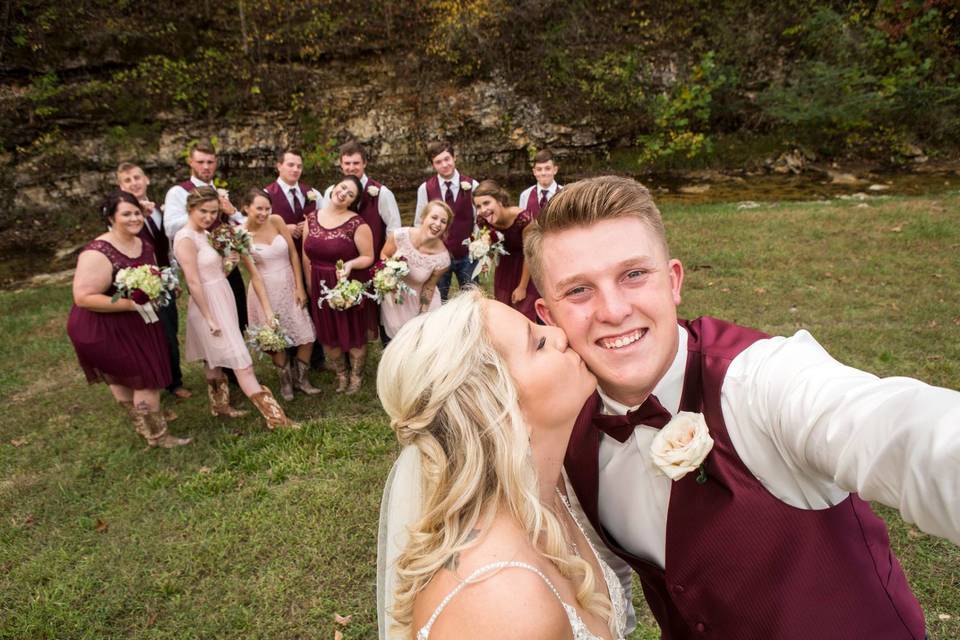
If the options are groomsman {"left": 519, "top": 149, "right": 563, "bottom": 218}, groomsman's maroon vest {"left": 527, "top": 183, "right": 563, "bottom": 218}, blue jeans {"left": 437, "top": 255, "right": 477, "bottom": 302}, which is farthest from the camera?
blue jeans {"left": 437, "top": 255, "right": 477, "bottom": 302}

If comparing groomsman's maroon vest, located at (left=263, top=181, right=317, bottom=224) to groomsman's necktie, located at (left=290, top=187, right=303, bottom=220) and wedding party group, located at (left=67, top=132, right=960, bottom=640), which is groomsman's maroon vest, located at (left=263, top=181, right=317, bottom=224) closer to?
groomsman's necktie, located at (left=290, top=187, right=303, bottom=220)

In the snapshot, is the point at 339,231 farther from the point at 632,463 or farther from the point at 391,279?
the point at 632,463

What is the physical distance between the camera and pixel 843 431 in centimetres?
133

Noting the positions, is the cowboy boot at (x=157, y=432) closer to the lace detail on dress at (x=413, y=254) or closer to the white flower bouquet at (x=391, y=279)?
the white flower bouquet at (x=391, y=279)

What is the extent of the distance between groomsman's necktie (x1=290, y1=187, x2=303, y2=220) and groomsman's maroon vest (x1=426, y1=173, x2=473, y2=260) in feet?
6.03

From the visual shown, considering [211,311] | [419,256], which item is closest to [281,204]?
[419,256]

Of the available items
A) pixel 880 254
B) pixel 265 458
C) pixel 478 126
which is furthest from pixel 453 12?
pixel 265 458

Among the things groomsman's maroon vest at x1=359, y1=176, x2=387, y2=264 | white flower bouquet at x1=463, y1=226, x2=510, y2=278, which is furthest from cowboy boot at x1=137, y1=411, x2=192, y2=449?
white flower bouquet at x1=463, y1=226, x2=510, y2=278

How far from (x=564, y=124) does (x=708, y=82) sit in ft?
15.1

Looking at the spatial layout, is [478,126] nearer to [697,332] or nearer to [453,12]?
[453,12]

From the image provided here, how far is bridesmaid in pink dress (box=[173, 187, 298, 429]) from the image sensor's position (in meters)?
5.45

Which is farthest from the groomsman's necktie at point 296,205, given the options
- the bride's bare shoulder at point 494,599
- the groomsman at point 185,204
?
the bride's bare shoulder at point 494,599

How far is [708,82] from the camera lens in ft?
59.9

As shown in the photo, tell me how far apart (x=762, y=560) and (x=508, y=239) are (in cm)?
554
